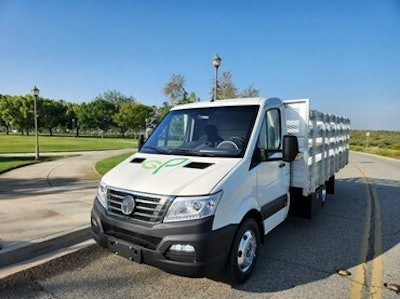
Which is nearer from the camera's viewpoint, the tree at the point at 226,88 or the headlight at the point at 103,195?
the headlight at the point at 103,195

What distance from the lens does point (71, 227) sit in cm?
533

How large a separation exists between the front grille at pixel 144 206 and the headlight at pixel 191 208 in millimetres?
82

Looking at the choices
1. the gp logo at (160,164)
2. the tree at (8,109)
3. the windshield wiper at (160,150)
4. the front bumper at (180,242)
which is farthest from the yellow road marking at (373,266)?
the tree at (8,109)

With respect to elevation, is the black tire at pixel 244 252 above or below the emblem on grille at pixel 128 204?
below

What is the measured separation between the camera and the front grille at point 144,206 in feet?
10.0

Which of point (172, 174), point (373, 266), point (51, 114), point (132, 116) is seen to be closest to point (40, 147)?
point (172, 174)

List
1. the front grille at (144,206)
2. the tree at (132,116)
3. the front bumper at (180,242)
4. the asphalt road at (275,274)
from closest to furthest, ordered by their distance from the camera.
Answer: the front bumper at (180,242), the front grille at (144,206), the asphalt road at (275,274), the tree at (132,116)

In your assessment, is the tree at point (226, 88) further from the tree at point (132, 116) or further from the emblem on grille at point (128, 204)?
the tree at point (132, 116)

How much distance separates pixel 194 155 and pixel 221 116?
857 mm

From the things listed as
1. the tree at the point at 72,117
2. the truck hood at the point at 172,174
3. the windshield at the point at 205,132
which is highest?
the tree at the point at 72,117

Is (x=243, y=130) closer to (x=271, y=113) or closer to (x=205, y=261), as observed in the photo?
(x=271, y=113)

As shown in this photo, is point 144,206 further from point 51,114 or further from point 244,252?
point 51,114

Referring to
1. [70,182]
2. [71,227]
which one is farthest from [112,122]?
[71,227]

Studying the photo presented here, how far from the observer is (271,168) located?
164 inches
